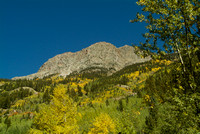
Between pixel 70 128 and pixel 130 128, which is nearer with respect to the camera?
pixel 70 128

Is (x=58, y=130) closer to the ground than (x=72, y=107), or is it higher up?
closer to the ground

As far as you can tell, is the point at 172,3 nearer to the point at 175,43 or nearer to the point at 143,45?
the point at 175,43

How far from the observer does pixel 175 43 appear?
29.3ft

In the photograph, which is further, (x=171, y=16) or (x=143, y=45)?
(x=143, y=45)

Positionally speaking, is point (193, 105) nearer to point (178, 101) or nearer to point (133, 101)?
point (178, 101)

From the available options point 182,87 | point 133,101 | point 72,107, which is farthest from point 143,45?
point 133,101

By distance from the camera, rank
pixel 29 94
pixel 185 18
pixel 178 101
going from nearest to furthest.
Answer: pixel 178 101, pixel 185 18, pixel 29 94

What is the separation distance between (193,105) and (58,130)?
44.1ft

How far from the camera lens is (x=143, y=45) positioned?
10250 mm

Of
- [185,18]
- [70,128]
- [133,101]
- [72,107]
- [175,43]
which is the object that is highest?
[185,18]

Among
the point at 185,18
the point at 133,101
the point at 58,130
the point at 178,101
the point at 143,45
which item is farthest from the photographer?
the point at 133,101

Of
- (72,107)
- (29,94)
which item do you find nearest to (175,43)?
(72,107)

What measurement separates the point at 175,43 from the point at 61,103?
17474mm

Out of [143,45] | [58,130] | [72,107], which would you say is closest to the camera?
[143,45]
